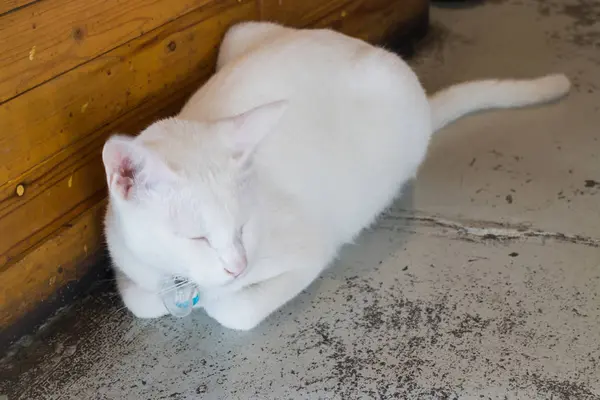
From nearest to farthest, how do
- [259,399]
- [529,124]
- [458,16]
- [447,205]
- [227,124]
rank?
1. [227,124]
2. [259,399]
3. [447,205]
4. [529,124]
5. [458,16]

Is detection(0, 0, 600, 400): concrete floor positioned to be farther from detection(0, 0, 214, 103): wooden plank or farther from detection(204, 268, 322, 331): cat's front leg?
detection(0, 0, 214, 103): wooden plank

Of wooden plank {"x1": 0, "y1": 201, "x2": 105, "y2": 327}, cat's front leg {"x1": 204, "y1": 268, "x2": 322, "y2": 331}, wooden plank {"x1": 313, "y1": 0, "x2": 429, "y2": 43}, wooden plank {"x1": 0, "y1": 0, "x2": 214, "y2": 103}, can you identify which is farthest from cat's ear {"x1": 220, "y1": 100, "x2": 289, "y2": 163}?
wooden plank {"x1": 313, "y1": 0, "x2": 429, "y2": 43}

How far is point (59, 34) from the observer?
5.80ft

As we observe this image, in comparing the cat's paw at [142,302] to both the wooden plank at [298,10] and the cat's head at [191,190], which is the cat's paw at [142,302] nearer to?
the cat's head at [191,190]

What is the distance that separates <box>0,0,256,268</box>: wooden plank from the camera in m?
1.77

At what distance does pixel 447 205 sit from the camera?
2404 mm

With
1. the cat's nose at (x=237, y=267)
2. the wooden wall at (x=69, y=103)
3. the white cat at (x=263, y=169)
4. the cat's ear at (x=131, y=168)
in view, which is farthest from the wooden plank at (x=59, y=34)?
the cat's nose at (x=237, y=267)

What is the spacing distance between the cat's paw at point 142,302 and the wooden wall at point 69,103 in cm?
22

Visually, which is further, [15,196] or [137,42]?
[137,42]

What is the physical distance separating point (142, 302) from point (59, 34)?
30.5 inches

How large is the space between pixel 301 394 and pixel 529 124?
1.63 meters

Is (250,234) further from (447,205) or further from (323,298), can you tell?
(447,205)

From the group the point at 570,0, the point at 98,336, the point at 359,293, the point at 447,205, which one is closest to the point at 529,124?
the point at 447,205

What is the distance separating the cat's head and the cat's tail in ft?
4.24
